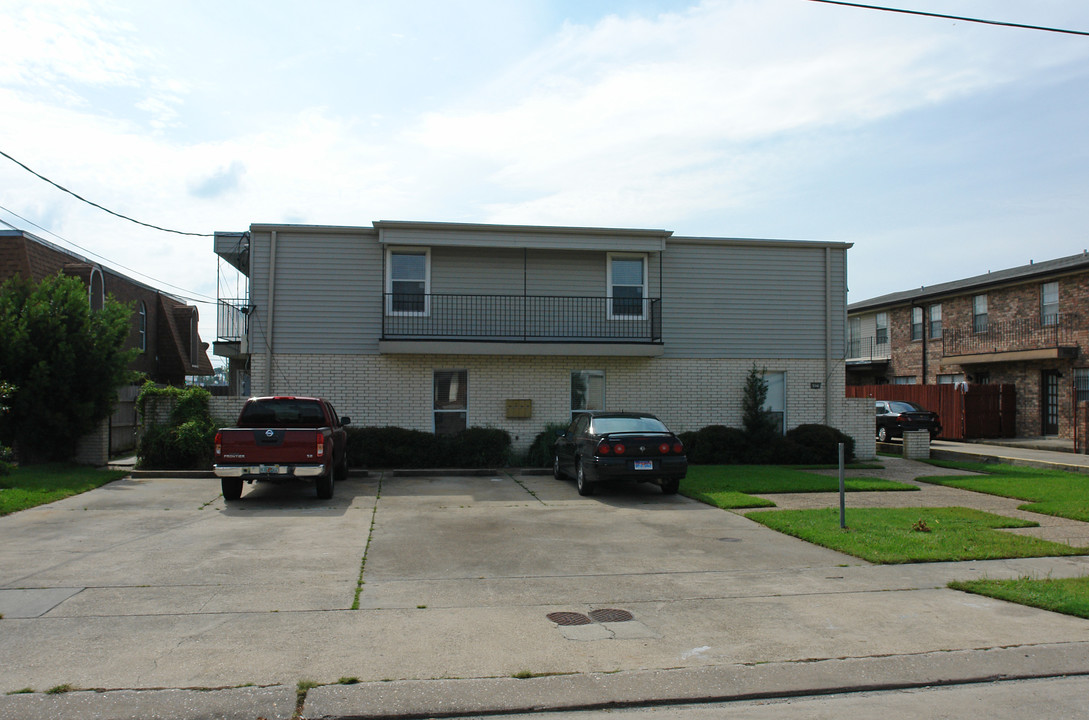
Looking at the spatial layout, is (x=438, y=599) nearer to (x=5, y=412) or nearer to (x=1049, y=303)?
(x=5, y=412)

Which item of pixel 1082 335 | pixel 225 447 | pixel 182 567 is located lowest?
pixel 182 567

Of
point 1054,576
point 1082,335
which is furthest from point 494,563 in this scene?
point 1082,335

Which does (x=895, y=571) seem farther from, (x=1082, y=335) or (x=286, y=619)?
(x=1082, y=335)

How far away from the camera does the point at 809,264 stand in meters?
20.8

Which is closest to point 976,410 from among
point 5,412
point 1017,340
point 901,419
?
point 1017,340

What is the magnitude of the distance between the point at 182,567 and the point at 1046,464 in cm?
1851

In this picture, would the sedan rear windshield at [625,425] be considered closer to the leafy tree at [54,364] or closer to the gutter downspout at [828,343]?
the gutter downspout at [828,343]

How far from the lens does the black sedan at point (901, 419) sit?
27.5 meters

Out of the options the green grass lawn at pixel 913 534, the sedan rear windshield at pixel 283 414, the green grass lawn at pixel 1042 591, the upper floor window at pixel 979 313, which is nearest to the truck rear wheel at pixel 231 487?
the sedan rear windshield at pixel 283 414

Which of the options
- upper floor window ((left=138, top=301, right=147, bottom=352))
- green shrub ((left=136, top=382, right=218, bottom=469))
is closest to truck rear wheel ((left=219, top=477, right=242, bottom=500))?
green shrub ((left=136, top=382, right=218, bottom=469))

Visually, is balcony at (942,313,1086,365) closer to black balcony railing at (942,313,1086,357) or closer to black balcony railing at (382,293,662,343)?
black balcony railing at (942,313,1086,357)

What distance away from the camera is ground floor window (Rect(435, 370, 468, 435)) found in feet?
63.4

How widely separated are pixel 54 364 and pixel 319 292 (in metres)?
5.58

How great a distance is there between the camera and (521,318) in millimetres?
19578
